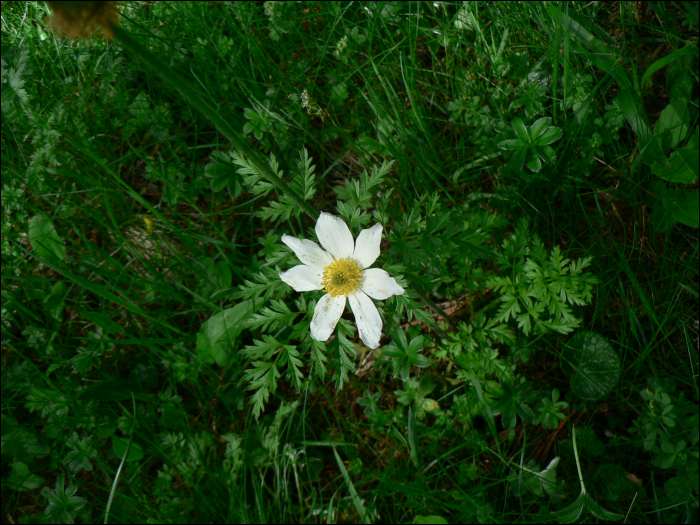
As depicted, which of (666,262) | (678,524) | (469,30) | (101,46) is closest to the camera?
(678,524)

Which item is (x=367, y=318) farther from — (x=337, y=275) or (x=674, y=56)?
(x=674, y=56)

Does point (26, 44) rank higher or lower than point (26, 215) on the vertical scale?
higher

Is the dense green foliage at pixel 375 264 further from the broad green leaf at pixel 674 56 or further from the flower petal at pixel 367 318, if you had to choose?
the flower petal at pixel 367 318

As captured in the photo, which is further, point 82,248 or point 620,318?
point 82,248

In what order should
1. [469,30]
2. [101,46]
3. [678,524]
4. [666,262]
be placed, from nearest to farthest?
[678,524]
[666,262]
[469,30]
[101,46]

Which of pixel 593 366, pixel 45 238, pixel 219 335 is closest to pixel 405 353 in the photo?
pixel 593 366

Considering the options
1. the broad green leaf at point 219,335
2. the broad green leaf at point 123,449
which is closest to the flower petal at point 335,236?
the broad green leaf at point 219,335

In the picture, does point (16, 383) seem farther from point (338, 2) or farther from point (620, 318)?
point (620, 318)

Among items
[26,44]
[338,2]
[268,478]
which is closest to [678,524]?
[268,478]
